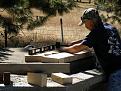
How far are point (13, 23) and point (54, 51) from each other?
6.62 m

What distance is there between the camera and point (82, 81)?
408cm

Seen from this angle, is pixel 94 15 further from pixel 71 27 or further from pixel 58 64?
pixel 71 27

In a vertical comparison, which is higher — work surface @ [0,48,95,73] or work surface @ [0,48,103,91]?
work surface @ [0,48,95,73]

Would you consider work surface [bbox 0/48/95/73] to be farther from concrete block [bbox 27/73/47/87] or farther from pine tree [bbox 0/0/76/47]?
pine tree [bbox 0/0/76/47]

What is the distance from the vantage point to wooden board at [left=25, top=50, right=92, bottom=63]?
4.20 m

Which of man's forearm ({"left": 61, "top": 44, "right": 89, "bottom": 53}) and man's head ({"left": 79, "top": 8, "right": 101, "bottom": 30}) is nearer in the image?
man's head ({"left": 79, "top": 8, "right": 101, "bottom": 30})

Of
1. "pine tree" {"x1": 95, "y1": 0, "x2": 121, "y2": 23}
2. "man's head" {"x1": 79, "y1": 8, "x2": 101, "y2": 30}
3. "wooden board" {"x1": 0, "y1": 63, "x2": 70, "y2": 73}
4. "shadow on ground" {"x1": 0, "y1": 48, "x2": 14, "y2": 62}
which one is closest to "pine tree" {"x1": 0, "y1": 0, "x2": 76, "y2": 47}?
"pine tree" {"x1": 95, "y1": 0, "x2": 121, "y2": 23}

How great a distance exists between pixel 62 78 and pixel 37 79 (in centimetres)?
24

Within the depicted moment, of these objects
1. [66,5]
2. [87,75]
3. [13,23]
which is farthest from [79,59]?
[66,5]

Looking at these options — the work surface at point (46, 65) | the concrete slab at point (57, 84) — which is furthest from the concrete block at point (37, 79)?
the work surface at point (46, 65)

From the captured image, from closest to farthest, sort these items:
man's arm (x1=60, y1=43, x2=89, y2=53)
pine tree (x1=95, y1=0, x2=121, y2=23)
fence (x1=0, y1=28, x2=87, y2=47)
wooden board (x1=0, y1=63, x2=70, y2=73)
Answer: wooden board (x1=0, y1=63, x2=70, y2=73) → man's arm (x1=60, y1=43, x2=89, y2=53) → pine tree (x1=95, y1=0, x2=121, y2=23) → fence (x1=0, y1=28, x2=87, y2=47)

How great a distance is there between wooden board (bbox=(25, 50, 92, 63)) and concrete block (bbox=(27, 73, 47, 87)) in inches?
14.7

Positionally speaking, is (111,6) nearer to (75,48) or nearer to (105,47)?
(75,48)

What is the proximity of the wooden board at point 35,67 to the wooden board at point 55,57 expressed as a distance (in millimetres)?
90
